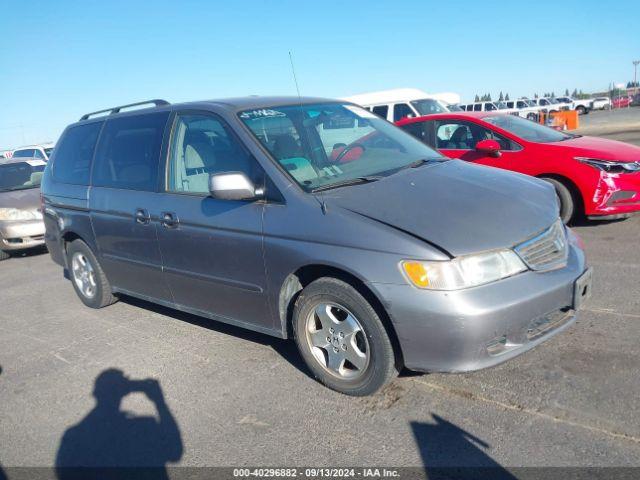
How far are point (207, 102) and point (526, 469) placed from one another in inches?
128

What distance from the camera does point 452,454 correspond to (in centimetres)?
269

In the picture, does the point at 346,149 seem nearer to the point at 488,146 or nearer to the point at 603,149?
the point at 488,146

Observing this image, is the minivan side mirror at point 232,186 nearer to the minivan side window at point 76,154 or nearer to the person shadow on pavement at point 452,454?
the person shadow on pavement at point 452,454

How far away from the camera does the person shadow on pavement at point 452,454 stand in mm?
2535

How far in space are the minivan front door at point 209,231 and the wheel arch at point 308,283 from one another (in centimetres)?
14

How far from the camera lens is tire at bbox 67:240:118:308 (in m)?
5.28

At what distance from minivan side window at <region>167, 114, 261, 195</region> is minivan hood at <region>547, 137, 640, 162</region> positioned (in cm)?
451

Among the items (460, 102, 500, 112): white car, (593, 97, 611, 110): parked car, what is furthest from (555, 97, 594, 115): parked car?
(460, 102, 500, 112): white car

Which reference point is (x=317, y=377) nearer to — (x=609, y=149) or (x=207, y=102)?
(x=207, y=102)

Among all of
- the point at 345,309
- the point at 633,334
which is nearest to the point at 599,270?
the point at 633,334

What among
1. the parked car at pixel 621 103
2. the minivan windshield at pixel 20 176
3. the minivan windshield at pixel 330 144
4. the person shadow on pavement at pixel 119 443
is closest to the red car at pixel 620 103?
the parked car at pixel 621 103

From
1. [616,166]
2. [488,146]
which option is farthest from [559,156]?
[488,146]

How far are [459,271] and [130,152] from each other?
307 cm

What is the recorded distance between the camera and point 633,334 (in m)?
3.69
